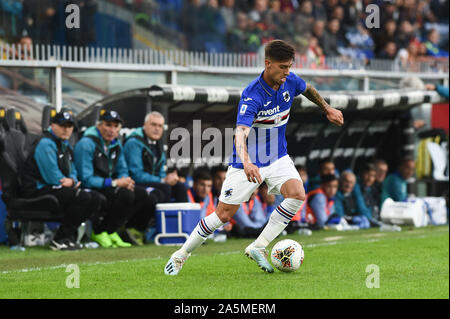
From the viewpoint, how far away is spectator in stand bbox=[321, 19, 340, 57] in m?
17.1

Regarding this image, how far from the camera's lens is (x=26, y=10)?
488 inches

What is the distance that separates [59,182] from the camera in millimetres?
9461

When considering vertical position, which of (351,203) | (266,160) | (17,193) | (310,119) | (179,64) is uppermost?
(179,64)

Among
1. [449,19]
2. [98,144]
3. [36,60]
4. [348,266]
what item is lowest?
[348,266]

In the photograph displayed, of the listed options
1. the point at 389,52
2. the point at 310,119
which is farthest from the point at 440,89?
the point at 389,52

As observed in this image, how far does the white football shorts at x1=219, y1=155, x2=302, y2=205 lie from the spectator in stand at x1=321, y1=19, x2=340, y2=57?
1001 centimetres

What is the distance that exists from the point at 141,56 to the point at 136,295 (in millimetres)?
6767

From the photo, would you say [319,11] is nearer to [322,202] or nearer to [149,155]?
[322,202]

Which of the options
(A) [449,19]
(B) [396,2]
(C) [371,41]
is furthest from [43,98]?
(A) [449,19]

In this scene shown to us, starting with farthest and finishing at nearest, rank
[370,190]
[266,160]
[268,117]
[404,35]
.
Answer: [404,35] → [370,190] → [266,160] → [268,117]

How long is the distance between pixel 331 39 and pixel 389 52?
111 cm

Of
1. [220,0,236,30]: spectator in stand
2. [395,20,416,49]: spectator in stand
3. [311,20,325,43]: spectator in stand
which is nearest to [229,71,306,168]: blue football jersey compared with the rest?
[220,0,236,30]: spectator in stand

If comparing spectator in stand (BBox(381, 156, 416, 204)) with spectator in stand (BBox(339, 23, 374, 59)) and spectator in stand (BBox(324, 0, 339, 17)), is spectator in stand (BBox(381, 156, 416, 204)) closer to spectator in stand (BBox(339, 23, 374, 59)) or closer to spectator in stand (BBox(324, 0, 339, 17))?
spectator in stand (BBox(339, 23, 374, 59))
